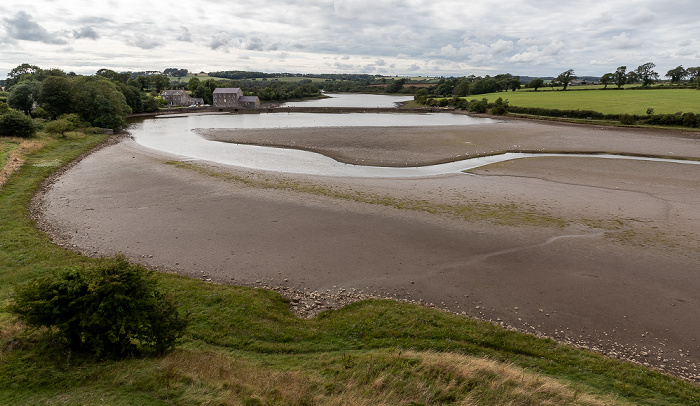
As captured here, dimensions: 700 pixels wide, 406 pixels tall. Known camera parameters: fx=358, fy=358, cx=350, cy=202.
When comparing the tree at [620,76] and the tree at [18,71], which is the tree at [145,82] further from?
the tree at [620,76]

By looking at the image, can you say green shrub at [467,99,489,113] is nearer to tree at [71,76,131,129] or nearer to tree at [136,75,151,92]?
tree at [71,76,131,129]

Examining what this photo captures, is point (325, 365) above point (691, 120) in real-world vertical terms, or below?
below

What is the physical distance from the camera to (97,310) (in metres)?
7.59

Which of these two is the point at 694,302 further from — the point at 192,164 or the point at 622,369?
the point at 192,164

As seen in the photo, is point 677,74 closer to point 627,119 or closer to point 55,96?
point 627,119

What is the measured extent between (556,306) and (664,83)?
483 feet

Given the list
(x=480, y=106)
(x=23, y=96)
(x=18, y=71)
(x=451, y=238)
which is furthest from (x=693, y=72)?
(x=18, y=71)

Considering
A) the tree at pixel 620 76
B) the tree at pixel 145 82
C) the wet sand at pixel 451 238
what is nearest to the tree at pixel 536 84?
the tree at pixel 620 76

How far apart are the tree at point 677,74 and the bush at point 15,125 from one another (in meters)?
160

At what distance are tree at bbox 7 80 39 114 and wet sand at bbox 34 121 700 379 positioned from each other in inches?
1563

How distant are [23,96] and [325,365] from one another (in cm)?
7170

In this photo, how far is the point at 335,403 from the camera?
7164 millimetres

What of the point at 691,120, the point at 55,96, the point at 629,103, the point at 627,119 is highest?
the point at 629,103

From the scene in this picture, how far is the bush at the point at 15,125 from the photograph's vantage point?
124 ft
